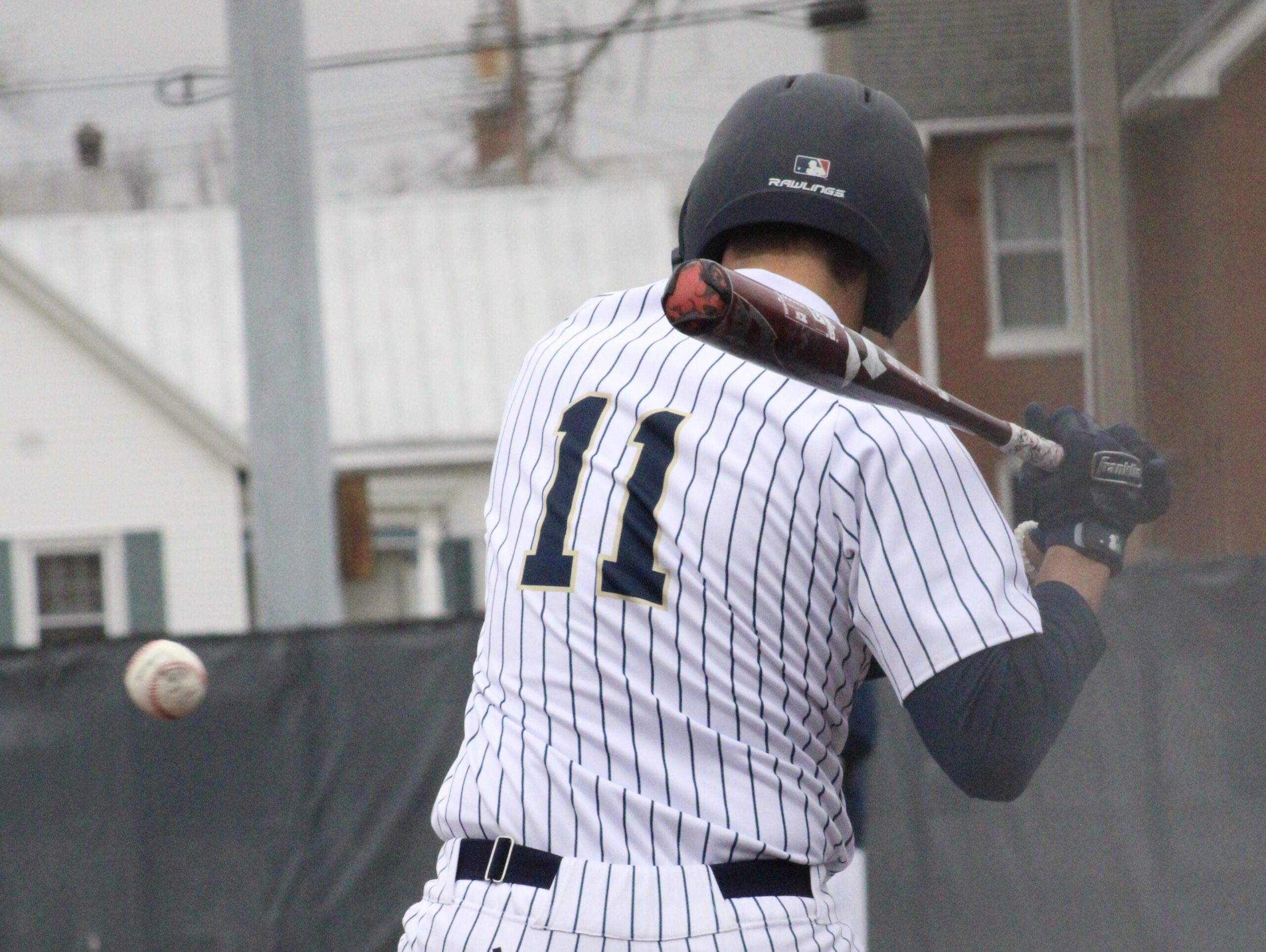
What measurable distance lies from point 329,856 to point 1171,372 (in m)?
4.84

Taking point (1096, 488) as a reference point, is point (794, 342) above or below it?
above

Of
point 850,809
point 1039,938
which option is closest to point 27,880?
point 850,809

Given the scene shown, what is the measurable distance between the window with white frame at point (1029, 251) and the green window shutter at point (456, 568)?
5242mm

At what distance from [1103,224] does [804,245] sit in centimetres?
676

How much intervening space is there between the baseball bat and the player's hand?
0.15 m

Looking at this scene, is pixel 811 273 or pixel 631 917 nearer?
pixel 631 917

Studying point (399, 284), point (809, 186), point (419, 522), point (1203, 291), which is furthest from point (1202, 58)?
point (399, 284)

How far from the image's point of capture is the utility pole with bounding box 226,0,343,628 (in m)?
6.49

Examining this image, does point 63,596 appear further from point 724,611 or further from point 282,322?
point 724,611

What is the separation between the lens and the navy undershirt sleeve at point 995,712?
1.73 meters

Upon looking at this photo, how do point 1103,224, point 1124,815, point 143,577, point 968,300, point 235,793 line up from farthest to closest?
point 143,577 < point 968,300 < point 1103,224 < point 235,793 < point 1124,815

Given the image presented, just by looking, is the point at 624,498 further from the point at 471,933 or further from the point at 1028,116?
the point at 1028,116

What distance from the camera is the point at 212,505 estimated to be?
1623cm

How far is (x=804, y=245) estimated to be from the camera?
79.0 inches
